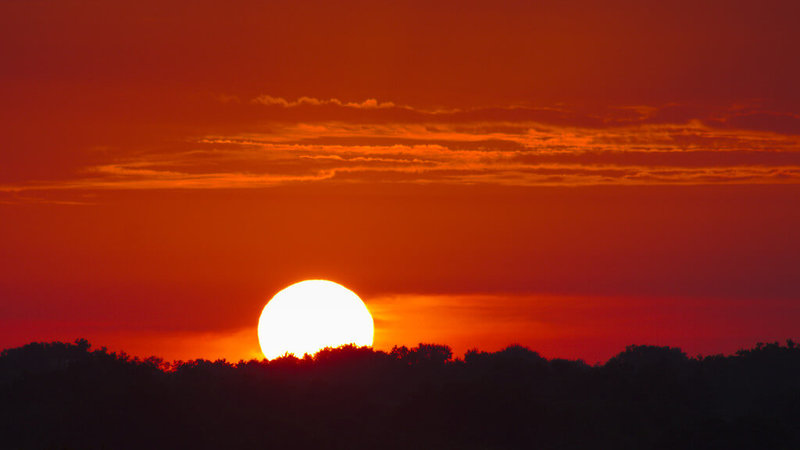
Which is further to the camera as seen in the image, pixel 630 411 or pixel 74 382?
pixel 630 411

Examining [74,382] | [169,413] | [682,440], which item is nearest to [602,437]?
[682,440]

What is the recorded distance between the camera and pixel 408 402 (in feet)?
211

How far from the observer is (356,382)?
6994cm

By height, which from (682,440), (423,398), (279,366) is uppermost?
(279,366)

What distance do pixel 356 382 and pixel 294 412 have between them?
8.08m

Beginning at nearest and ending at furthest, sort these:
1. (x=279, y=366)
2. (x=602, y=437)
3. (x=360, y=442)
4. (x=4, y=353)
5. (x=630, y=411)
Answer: (x=360, y=442)
(x=602, y=437)
(x=630, y=411)
(x=279, y=366)
(x=4, y=353)

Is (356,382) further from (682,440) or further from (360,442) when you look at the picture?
(682,440)

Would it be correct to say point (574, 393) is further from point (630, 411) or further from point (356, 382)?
point (356, 382)

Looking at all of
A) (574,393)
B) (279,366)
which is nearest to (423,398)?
(574,393)

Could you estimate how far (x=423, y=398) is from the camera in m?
64.2

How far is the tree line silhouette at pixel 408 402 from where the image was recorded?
56312 millimetres

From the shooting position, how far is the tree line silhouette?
5631 cm

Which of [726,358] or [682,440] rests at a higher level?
[726,358]

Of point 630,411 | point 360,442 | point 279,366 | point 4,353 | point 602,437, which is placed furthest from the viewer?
point 4,353
